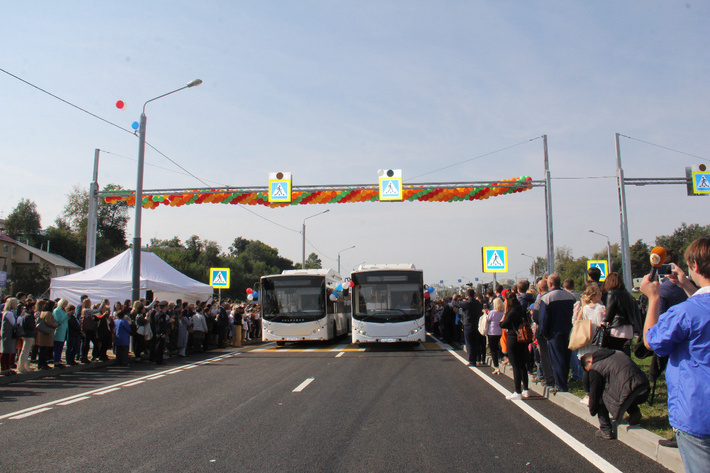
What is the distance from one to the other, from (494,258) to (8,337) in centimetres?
1561

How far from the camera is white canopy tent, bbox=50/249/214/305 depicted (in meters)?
21.7

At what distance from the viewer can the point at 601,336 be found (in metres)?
7.63

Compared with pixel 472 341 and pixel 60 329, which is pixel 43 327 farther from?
pixel 472 341

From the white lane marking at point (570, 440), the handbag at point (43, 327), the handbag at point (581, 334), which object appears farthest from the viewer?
the handbag at point (43, 327)

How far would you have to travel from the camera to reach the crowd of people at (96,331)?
42.5 feet

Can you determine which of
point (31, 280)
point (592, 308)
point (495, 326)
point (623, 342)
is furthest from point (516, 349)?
point (31, 280)

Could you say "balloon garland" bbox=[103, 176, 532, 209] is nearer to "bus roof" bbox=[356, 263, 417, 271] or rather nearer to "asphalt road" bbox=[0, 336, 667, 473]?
"bus roof" bbox=[356, 263, 417, 271]

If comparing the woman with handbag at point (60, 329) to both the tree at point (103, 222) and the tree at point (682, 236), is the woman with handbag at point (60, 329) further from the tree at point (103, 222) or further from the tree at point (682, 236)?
the tree at point (682, 236)

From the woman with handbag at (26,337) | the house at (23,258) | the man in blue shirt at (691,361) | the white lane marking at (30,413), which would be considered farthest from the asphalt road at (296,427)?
the house at (23,258)

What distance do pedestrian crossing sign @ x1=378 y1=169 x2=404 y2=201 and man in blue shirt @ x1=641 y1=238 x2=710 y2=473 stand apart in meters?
16.3

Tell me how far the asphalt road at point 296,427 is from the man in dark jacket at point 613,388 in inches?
11.2

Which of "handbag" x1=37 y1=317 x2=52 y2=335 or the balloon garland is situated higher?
the balloon garland

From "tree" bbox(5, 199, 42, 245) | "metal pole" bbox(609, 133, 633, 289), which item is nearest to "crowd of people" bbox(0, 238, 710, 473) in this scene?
"metal pole" bbox(609, 133, 633, 289)

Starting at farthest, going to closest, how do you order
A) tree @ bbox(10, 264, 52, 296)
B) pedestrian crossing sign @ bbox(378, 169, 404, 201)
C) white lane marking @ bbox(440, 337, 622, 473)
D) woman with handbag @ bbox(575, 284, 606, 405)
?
tree @ bbox(10, 264, 52, 296)
pedestrian crossing sign @ bbox(378, 169, 404, 201)
woman with handbag @ bbox(575, 284, 606, 405)
white lane marking @ bbox(440, 337, 622, 473)
